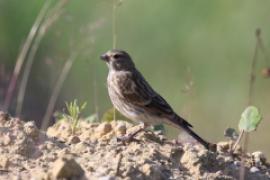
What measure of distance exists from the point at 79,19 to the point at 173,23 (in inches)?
46.6

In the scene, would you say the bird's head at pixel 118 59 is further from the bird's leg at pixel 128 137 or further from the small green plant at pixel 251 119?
the small green plant at pixel 251 119

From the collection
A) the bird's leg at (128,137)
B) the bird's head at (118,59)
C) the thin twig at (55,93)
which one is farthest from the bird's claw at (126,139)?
the bird's head at (118,59)

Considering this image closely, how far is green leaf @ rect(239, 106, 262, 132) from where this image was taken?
9141mm

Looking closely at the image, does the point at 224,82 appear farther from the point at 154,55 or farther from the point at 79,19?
the point at 79,19

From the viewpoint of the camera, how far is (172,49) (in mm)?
15500

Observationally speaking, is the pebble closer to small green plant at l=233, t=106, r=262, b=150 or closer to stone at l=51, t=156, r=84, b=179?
small green plant at l=233, t=106, r=262, b=150

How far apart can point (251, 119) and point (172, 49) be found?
639 centimetres

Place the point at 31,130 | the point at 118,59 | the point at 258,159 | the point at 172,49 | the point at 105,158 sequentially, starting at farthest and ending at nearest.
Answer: the point at 172,49
the point at 118,59
the point at 258,159
the point at 31,130
the point at 105,158

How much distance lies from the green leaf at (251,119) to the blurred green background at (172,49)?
5151 millimetres

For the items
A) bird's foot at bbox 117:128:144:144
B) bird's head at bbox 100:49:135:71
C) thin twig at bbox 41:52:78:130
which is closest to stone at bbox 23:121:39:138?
bird's foot at bbox 117:128:144:144

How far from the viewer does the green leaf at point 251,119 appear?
9.14 metres

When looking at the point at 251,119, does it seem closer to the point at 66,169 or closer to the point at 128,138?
the point at 128,138

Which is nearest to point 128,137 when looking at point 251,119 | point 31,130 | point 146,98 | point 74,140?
point 74,140

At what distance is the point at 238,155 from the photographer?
930 centimetres
